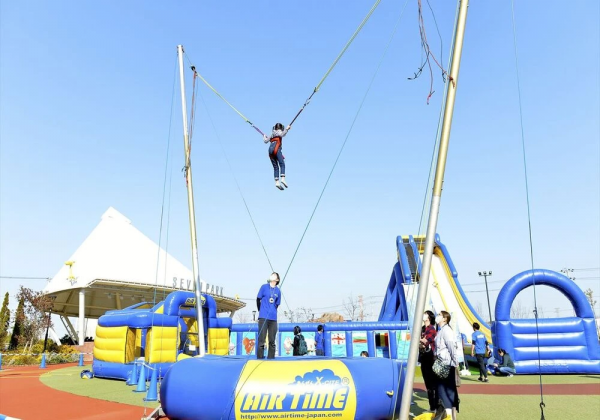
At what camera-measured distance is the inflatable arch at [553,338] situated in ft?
48.6

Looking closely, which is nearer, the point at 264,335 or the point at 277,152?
the point at 264,335

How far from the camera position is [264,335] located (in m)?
7.90

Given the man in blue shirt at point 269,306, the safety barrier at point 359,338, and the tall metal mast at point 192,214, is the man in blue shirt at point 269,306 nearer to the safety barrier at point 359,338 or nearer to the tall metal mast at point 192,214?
the tall metal mast at point 192,214

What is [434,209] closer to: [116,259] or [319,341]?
[319,341]

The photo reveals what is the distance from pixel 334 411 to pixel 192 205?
593cm

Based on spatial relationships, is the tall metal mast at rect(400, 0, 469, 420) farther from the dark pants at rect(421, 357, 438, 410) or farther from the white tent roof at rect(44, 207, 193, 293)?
the white tent roof at rect(44, 207, 193, 293)

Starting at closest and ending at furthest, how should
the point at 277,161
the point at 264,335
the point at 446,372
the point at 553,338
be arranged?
1. the point at 446,372
2. the point at 264,335
3. the point at 277,161
4. the point at 553,338

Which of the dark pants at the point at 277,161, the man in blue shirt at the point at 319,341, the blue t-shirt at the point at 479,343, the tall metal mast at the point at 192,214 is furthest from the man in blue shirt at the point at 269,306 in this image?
the blue t-shirt at the point at 479,343

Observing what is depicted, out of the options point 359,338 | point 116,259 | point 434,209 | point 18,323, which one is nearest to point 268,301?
point 434,209

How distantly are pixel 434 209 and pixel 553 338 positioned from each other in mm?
13207

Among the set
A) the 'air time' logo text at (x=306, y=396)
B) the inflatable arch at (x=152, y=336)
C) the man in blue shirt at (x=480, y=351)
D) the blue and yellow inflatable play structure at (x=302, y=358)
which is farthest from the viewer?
the inflatable arch at (x=152, y=336)

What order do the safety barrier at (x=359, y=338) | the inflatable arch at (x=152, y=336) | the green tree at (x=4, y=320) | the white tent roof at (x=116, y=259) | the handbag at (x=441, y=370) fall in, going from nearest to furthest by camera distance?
the handbag at (x=441, y=370) < the inflatable arch at (x=152, y=336) < the safety barrier at (x=359, y=338) < the green tree at (x=4, y=320) < the white tent roof at (x=116, y=259)

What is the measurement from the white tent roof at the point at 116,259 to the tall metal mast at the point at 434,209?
3335 cm

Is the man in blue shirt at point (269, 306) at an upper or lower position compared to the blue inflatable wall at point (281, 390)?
upper
